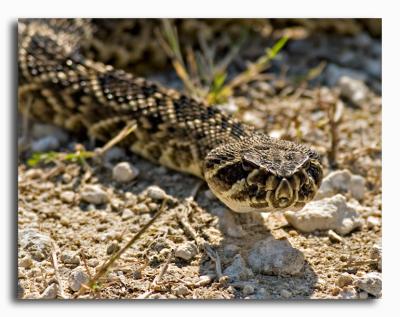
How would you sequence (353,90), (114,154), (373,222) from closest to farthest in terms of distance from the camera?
1. (373,222)
2. (114,154)
3. (353,90)

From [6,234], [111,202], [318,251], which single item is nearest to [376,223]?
[318,251]

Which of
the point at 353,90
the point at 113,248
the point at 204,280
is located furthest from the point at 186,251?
the point at 353,90

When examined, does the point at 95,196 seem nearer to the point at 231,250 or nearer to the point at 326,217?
the point at 231,250

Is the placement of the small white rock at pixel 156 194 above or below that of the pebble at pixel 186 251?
above

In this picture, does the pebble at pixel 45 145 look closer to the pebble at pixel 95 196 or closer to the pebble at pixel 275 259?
the pebble at pixel 95 196

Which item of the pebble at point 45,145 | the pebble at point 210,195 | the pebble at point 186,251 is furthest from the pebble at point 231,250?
the pebble at point 45,145

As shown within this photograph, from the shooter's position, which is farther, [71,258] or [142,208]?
[142,208]
